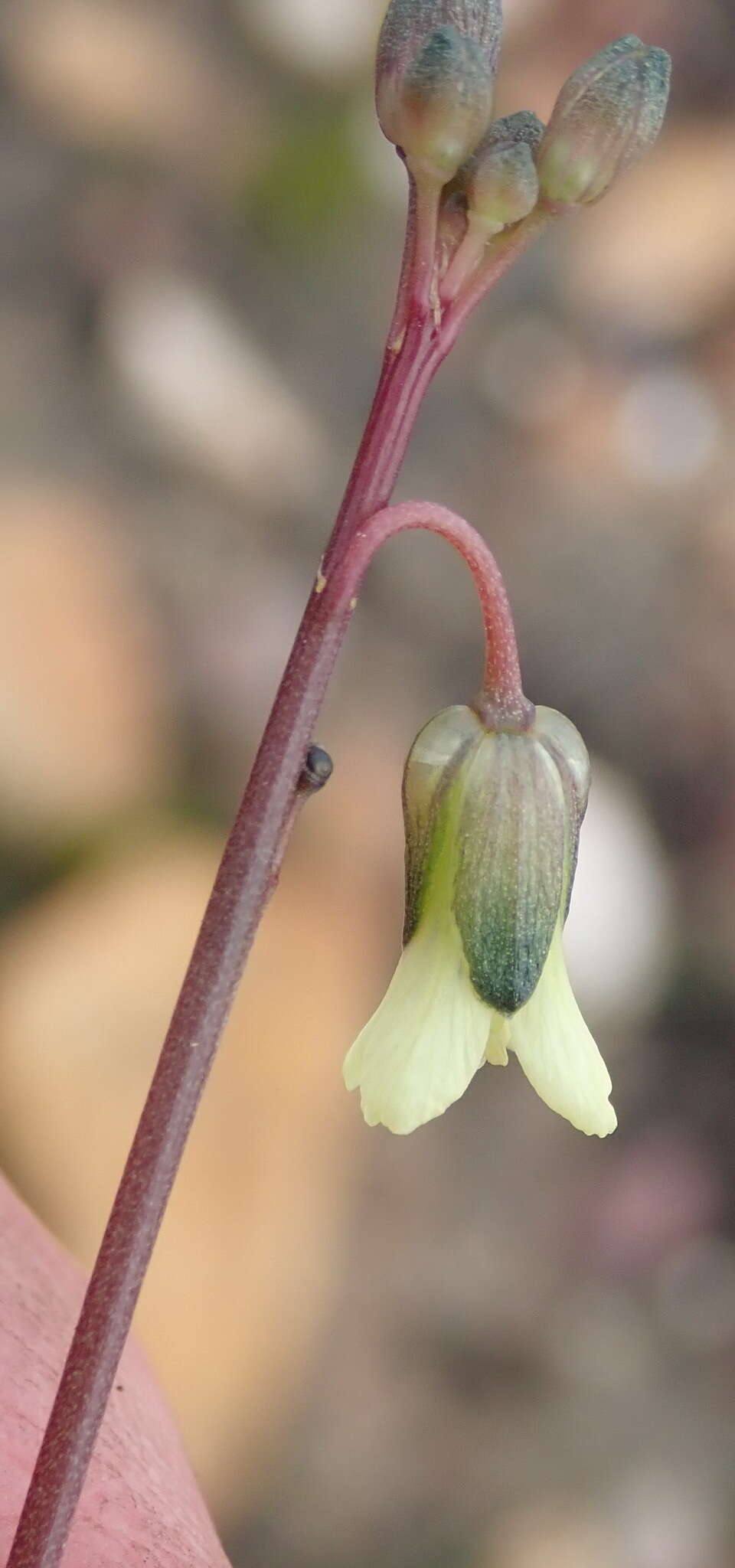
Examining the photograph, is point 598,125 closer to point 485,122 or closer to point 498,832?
Answer: point 485,122

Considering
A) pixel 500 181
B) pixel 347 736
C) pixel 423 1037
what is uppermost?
pixel 500 181

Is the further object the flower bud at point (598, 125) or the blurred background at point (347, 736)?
the blurred background at point (347, 736)

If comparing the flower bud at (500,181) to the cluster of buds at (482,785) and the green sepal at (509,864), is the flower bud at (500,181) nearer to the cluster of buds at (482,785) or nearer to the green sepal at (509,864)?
the cluster of buds at (482,785)

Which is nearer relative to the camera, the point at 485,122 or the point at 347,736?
the point at 485,122

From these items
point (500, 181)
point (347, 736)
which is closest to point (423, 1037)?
point (500, 181)

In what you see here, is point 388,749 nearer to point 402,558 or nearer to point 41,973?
point 402,558

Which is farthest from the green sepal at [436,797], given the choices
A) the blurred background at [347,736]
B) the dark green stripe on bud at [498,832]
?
the blurred background at [347,736]

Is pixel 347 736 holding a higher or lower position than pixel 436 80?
lower
